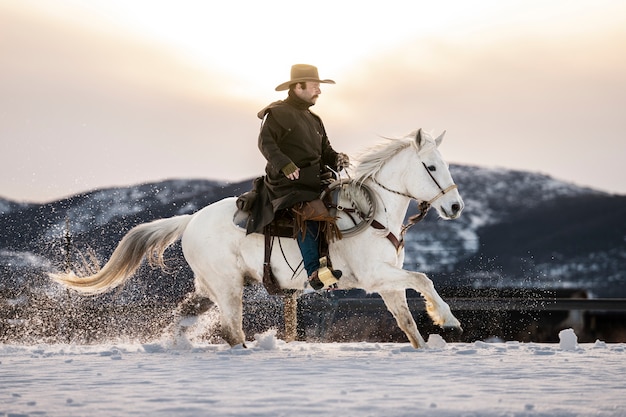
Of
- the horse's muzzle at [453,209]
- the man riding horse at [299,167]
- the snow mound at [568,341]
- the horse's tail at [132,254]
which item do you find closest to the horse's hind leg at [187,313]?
the horse's tail at [132,254]

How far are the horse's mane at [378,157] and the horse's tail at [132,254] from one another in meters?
2.10

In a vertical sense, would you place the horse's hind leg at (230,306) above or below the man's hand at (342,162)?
below

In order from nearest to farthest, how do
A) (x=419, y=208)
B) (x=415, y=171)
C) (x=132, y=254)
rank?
(x=415, y=171), (x=419, y=208), (x=132, y=254)

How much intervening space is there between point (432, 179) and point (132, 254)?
346 cm

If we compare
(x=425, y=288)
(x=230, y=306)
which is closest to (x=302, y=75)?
(x=425, y=288)

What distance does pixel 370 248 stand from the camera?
7.93 m

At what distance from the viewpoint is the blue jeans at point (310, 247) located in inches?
311

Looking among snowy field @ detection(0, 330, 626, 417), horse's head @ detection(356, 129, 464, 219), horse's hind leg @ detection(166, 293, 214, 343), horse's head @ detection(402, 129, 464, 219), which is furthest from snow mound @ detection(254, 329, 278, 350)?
horse's head @ detection(402, 129, 464, 219)

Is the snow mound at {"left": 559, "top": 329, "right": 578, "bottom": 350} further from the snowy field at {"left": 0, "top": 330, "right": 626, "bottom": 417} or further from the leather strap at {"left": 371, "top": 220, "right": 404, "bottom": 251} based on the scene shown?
the leather strap at {"left": 371, "top": 220, "right": 404, "bottom": 251}

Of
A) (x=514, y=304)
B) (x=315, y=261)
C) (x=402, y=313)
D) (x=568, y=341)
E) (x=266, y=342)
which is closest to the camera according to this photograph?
(x=315, y=261)

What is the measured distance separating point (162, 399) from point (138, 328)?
599cm

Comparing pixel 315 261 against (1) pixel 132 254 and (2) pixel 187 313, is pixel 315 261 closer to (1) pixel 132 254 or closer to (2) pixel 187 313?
(2) pixel 187 313

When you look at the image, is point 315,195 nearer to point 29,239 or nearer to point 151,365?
point 151,365

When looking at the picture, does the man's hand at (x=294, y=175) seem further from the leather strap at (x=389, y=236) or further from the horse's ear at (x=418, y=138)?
the horse's ear at (x=418, y=138)
